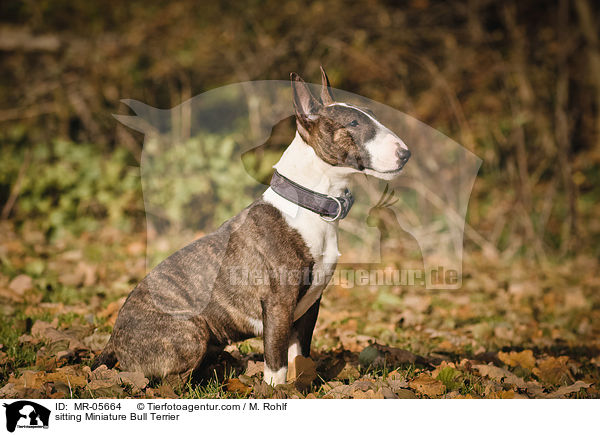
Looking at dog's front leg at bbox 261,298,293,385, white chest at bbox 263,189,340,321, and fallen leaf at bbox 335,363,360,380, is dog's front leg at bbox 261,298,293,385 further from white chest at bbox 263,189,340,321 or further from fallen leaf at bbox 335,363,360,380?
fallen leaf at bbox 335,363,360,380

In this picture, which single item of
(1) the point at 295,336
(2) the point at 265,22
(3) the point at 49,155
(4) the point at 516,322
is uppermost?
(2) the point at 265,22

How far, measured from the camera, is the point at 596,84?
859 cm

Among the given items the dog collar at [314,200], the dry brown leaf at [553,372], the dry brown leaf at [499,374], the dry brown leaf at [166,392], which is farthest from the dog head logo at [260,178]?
the dry brown leaf at [553,372]

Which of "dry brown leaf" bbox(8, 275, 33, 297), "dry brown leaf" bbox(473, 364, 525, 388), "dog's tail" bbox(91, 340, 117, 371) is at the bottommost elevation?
"dry brown leaf" bbox(473, 364, 525, 388)

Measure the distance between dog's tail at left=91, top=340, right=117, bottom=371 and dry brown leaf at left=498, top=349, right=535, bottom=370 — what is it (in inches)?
98.5

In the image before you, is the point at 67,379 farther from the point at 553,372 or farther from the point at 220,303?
the point at 553,372

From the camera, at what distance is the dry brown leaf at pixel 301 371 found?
9.58ft

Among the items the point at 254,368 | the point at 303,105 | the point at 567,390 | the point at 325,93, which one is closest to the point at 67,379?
the point at 254,368

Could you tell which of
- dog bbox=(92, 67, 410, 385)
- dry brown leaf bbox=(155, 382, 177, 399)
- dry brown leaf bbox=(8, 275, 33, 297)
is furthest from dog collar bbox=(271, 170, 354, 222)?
dry brown leaf bbox=(8, 275, 33, 297)

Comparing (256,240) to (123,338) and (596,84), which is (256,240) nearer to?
(123,338)

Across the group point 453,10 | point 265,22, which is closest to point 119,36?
point 265,22

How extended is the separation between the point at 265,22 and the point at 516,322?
531 centimetres

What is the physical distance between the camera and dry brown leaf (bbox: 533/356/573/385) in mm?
3366

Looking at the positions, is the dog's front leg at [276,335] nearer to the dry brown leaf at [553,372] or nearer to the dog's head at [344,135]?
the dog's head at [344,135]
